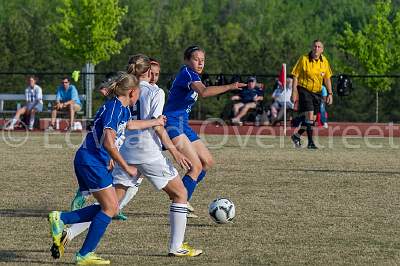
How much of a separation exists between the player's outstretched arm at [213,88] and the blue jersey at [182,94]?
96 millimetres

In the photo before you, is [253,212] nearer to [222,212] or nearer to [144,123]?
[222,212]

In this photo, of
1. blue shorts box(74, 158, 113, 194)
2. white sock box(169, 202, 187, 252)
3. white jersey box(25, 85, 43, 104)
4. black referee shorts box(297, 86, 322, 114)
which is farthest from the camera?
white jersey box(25, 85, 43, 104)

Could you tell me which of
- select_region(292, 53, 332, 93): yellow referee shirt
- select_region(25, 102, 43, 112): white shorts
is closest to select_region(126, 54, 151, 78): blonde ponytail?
select_region(292, 53, 332, 93): yellow referee shirt

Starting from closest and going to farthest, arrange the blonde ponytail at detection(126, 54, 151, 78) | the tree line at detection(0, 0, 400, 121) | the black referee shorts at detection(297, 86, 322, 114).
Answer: the blonde ponytail at detection(126, 54, 151, 78) < the black referee shorts at detection(297, 86, 322, 114) < the tree line at detection(0, 0, 400, 121)

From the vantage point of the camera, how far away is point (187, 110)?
10594 millimetres

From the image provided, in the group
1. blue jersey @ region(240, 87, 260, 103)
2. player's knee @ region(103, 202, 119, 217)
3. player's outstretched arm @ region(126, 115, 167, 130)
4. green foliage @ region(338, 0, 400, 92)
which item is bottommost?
player's knee @ region(103, 202, 119, 217)

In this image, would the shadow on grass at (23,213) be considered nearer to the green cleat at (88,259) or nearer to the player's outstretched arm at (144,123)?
the player's outstretched arm at (144,123)

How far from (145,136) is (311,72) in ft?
41.1

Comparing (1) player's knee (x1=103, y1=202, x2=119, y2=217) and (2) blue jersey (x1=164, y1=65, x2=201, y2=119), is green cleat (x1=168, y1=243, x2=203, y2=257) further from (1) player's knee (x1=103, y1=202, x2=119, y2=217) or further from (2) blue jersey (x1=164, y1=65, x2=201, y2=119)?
(2) blue jersey (x1=164, y1=65, x2=201, y2=119)

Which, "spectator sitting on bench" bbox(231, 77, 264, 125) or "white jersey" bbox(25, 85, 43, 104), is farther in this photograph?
"spectator sitting on bench" bbox(231, 77, 264, 125)

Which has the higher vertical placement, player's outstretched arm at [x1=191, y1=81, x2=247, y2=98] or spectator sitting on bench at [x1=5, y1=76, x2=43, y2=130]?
player's outstretched arm at [x1=191, y1=81, x2=247, y2=98]

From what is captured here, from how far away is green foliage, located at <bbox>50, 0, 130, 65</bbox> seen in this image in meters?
37.6

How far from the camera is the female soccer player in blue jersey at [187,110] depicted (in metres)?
9.98

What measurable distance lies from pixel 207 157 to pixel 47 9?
7434cm
